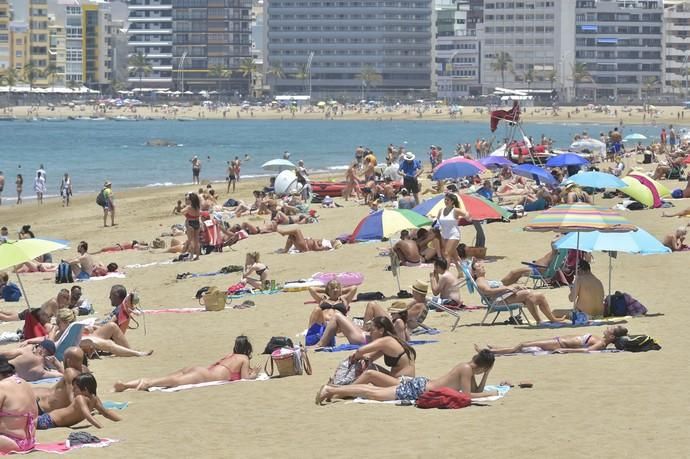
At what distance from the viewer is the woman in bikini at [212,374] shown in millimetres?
12008

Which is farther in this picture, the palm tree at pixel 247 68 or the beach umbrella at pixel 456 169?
the palm tree at pixel 247 68

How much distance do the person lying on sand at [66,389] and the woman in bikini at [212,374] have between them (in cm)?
129

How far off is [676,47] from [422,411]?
15908 cm

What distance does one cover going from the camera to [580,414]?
33.3 feet

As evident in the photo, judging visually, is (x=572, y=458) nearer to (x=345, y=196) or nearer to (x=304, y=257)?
(x=304, y=257)

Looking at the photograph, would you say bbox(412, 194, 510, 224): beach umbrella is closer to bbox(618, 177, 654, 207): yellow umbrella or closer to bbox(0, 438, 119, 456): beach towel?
bbox(618, 177, 654, 207): yellow umbrella

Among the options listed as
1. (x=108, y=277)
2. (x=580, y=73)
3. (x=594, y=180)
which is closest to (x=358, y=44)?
(x=580, y=73)

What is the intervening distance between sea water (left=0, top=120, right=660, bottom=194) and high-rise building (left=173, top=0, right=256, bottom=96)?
22.2 m

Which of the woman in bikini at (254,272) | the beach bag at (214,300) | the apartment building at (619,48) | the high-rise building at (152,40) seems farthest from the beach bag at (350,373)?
the high-rise building at (152,40)

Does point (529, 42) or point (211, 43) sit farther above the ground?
point (211, 43)

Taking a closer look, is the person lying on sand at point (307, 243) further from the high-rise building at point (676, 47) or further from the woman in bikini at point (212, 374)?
the high-rise building at point (676, 47)

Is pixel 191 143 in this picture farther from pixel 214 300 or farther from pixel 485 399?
pixel 485 399

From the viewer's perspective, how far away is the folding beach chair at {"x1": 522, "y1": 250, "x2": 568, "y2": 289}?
16375 millimetres

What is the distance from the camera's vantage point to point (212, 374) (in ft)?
39.9
